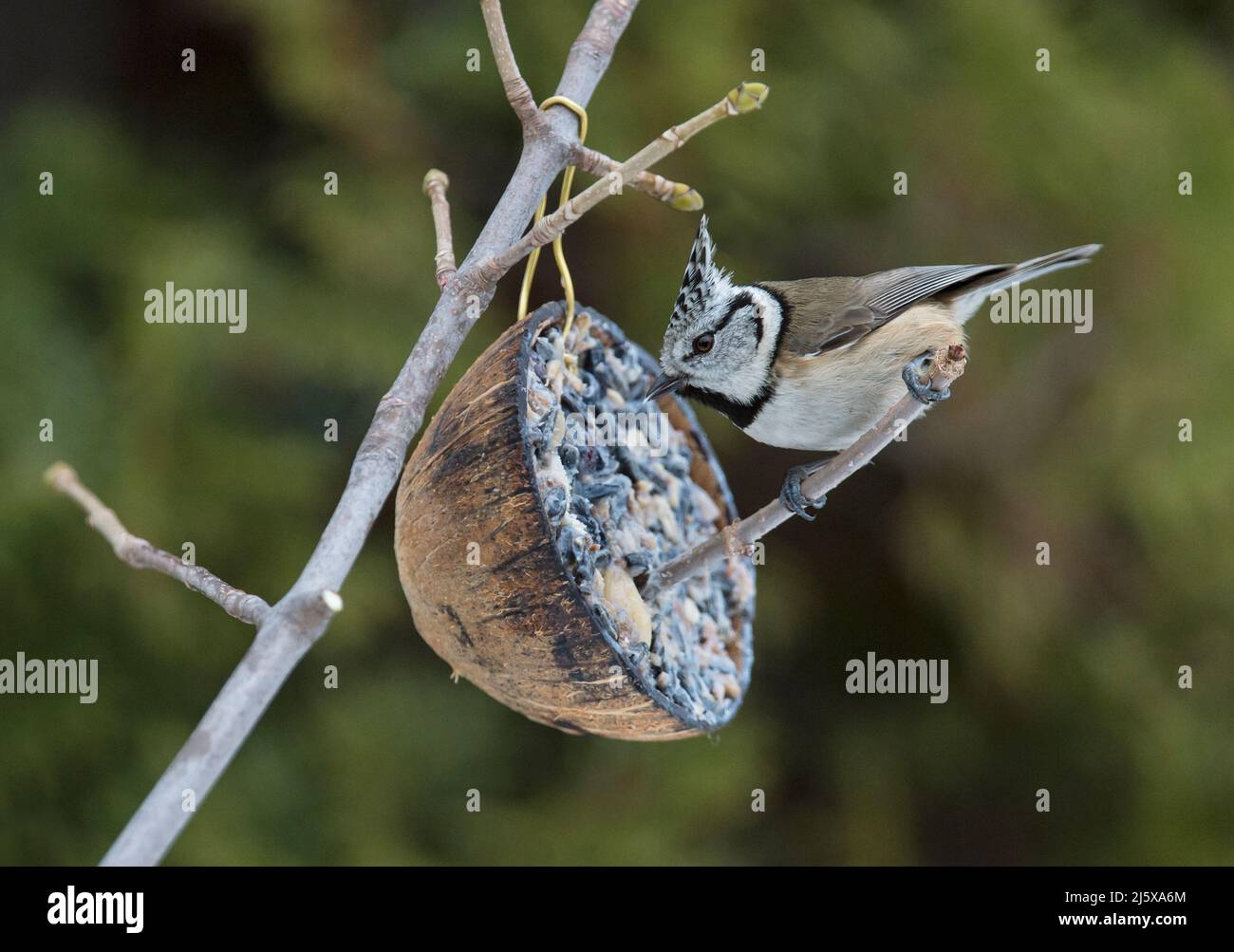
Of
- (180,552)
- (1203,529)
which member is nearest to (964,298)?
(1203,529)

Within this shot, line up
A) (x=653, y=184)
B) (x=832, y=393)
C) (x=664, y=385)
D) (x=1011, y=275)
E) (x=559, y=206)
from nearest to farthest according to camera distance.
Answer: (x=653, y=184) → (x=559, y=206) → (x=664, y=385) → (x=832, y=393) → (x=1011, y=275)

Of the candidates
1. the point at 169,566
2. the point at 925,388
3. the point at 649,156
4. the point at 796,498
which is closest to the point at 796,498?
the point at 796,498

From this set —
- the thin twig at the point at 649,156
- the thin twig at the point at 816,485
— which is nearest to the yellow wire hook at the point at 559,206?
the thin twig at the point at 649,156

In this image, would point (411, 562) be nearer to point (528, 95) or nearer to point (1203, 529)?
point (528, 95)

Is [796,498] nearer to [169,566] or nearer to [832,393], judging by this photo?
[832,393]

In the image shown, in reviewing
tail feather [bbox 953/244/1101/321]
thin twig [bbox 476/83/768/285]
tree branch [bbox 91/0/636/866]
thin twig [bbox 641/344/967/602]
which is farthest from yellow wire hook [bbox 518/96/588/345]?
tail feather [bbox 953/244/1101/321]

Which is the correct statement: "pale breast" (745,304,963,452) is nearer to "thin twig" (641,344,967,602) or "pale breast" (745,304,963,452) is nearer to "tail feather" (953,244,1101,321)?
"tail feather" (953,244,1101,321)

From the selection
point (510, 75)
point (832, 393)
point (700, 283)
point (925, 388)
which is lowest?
point (925, 388)
